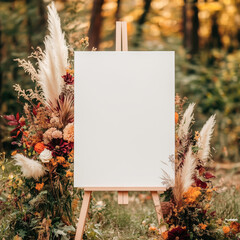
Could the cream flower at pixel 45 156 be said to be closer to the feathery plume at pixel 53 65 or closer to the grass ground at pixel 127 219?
the feathery plume at pixel 53 65

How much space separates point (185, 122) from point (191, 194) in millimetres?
578

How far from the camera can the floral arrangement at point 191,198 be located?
2.73 meters

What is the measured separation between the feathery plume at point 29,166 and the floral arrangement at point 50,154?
0.05 meters

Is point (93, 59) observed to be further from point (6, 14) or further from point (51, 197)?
point (6, 14)

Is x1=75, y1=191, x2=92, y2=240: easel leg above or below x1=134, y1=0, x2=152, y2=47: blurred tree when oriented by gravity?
below

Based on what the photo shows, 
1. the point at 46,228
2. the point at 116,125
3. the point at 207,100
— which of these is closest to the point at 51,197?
the point at 46,228

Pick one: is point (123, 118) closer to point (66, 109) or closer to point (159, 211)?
point (66, 109)

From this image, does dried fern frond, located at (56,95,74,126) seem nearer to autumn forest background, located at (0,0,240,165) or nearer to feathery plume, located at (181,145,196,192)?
feathery plume, located at (181,145,196,192)

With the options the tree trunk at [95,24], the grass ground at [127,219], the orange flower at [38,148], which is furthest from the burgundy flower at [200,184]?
the tree trunk at [95,24]

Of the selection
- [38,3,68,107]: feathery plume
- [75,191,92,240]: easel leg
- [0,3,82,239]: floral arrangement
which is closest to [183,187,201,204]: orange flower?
[75,191,92,240]: easel leg

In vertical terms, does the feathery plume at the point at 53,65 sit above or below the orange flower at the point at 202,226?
above

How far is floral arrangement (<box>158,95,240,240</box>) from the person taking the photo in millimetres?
2729

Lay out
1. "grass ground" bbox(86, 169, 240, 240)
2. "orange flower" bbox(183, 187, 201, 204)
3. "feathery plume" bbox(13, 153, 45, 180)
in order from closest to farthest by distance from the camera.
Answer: "feathery plume" bbox(13, 153, 45, 180), "orange flower" bbox(183, 187, 201, 204), "grass ground" bbox(86, 169, 240, 240)

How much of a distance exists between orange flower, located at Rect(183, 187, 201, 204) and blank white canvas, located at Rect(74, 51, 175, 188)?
6.4 inches
